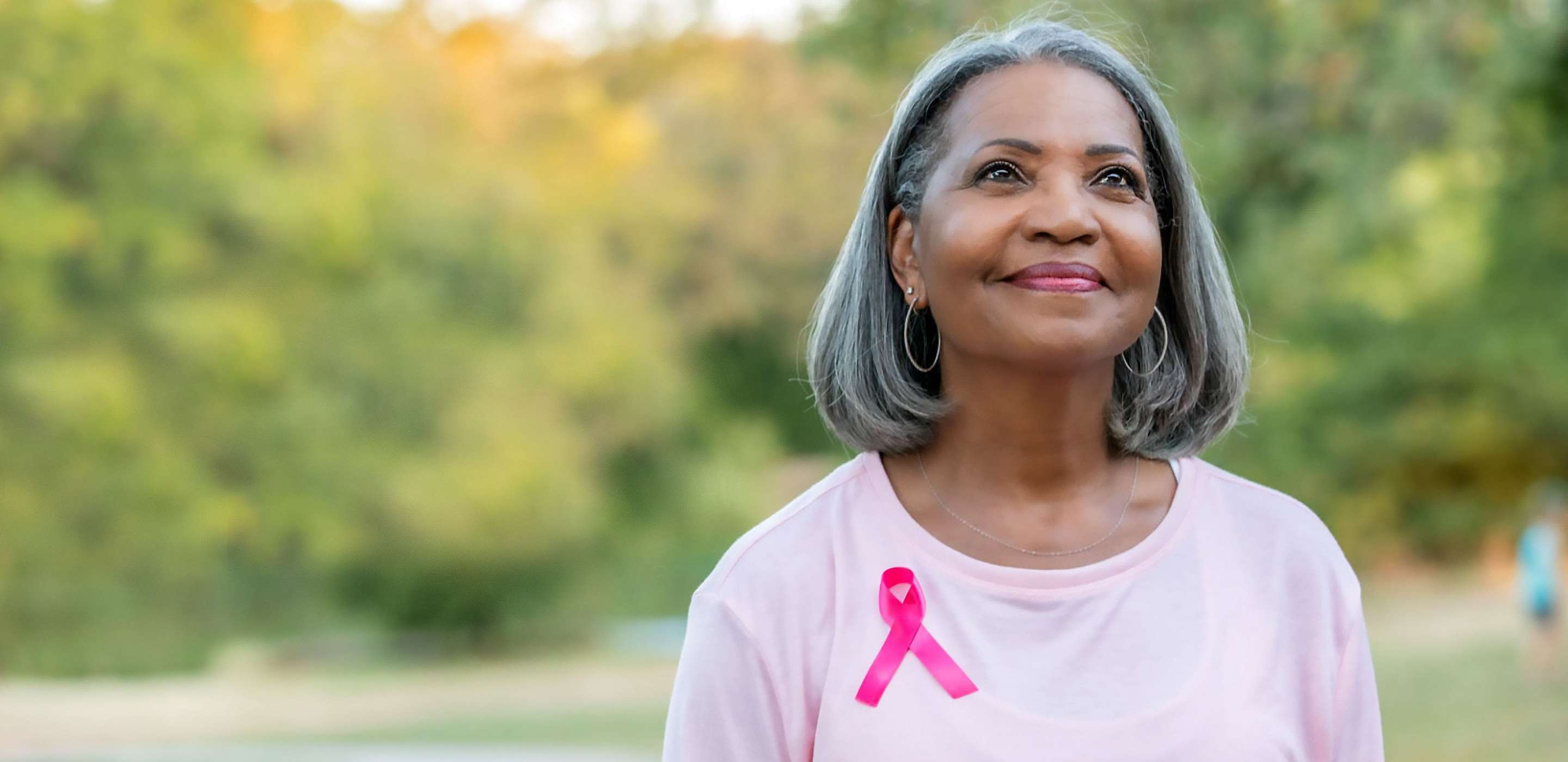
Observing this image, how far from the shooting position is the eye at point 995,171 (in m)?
1.81

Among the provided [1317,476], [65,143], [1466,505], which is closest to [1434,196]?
[1317,476]

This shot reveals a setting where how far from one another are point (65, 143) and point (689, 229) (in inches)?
423

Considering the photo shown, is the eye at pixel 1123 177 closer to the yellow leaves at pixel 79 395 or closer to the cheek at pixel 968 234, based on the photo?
the cheek at pixel 968 234

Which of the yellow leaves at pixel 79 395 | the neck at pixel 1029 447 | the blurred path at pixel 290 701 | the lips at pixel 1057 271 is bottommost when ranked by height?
the neck at pixel 1029 447

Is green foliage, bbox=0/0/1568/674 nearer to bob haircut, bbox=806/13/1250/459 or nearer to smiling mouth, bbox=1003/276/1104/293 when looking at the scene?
bob haircut, bbox=806/13/1250/459

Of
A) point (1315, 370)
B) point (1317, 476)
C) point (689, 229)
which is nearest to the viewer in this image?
point (1315, 370)

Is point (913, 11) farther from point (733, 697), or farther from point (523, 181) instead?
point (523, 181)

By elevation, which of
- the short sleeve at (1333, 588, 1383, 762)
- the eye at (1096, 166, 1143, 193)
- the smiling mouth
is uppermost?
the eye at (1096, 166, 1143, 193)

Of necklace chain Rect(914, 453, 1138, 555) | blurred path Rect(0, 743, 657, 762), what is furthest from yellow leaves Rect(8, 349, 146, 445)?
necklace chain Rect(914, 453, 1138, 555)

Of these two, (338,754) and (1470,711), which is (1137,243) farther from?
(338,754)

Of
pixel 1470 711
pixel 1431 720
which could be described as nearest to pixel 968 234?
pixel 1431 720

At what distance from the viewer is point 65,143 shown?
70.1ft

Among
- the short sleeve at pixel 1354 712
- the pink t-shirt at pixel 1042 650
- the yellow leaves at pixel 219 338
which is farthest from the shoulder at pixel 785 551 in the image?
the yellow leaves at pixel 219 338

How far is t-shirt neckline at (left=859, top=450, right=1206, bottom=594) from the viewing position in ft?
5.81
